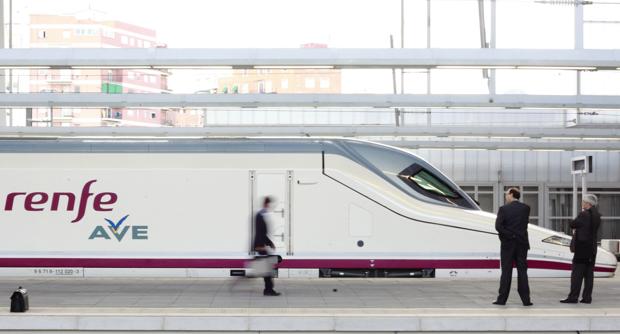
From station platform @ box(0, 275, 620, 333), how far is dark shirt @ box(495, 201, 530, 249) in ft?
3.13

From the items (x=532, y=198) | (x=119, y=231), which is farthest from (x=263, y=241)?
(x=532, y=198)

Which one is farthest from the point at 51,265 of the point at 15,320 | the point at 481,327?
the point at 481,327

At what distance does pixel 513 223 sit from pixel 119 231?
7.00 meters

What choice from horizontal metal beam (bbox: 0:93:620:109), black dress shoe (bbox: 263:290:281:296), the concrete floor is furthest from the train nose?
horizontal metal beam (bbox: 0:93:620:109)

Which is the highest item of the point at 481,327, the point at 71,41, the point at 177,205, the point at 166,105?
the point at 71,41

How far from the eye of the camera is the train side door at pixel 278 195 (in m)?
16.4

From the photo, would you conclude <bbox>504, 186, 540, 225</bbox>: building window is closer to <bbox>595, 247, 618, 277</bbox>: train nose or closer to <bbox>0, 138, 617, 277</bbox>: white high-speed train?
<bbox>595, 247, 618, 277</bbox>: train nose

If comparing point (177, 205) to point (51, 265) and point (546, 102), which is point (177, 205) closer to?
point (51, 265)

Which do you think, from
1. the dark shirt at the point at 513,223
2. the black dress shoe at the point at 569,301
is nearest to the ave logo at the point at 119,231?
the dark shirt at the point at 513,223

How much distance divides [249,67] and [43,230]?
16.2 ft

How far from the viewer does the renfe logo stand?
16.5m

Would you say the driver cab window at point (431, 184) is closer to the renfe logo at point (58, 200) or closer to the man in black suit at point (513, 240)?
the man in black suit at point (513, 240)

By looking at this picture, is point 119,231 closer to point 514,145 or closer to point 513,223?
point 513,223

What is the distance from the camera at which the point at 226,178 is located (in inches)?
648
